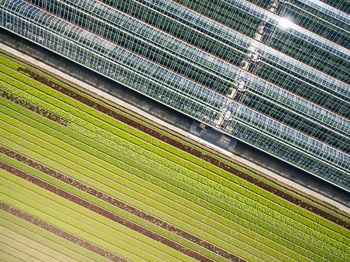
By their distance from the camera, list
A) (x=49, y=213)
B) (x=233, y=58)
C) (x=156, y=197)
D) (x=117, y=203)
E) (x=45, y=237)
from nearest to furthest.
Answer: (x=233, y=58)
(x=45, y=237)
(x=49, y=213)
(x=117, y=203)
(x=156, y=197)

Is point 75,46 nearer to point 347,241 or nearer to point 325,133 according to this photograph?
point 325,133

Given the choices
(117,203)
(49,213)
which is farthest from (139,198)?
(49,213)

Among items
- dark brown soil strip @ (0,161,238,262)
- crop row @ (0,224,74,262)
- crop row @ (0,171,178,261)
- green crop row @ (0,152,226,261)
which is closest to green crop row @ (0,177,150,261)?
crop row @ (0,171,178,261)

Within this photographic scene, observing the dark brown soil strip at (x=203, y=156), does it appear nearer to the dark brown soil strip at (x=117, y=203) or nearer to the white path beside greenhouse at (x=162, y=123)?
the white path beside greenhouse at (x=162, y=123)

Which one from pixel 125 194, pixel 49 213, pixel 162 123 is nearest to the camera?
pixel 49 213

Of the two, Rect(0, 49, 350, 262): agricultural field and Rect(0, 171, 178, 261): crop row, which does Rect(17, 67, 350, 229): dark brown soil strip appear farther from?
Rect(0, 171, 178, 261): crop row

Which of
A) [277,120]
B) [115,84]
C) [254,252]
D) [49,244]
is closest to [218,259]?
[254,252]

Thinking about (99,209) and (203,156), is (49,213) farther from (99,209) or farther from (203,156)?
(203,156)
